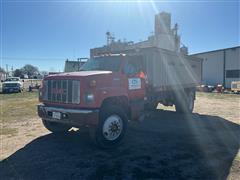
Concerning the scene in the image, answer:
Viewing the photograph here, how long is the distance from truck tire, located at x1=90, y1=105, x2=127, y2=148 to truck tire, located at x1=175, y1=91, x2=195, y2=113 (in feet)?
17.8

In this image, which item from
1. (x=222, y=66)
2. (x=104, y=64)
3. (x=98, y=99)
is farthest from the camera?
(x=222, y=66)

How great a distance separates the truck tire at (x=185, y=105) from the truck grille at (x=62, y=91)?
6521mm

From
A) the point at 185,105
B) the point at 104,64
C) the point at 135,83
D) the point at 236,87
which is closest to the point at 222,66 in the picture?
the point at 236,87

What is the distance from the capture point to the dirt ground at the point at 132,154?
475 cm

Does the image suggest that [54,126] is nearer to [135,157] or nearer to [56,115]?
[56,115]

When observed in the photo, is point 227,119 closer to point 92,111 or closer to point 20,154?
point 92,111

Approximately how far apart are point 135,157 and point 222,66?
30582 mm

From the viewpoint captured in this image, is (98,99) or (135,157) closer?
(135,157)

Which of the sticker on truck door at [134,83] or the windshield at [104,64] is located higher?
the windshield at [104,64]

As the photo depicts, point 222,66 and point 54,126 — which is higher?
point 222,66

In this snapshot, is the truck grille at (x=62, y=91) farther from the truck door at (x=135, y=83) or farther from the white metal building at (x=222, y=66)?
the white metal building at (x=222, y=66)

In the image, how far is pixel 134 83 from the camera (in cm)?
725

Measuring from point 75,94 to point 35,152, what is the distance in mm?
1684

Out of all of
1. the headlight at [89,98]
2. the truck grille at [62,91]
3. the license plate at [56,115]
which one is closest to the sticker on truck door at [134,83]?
the headlight at [89,98]
